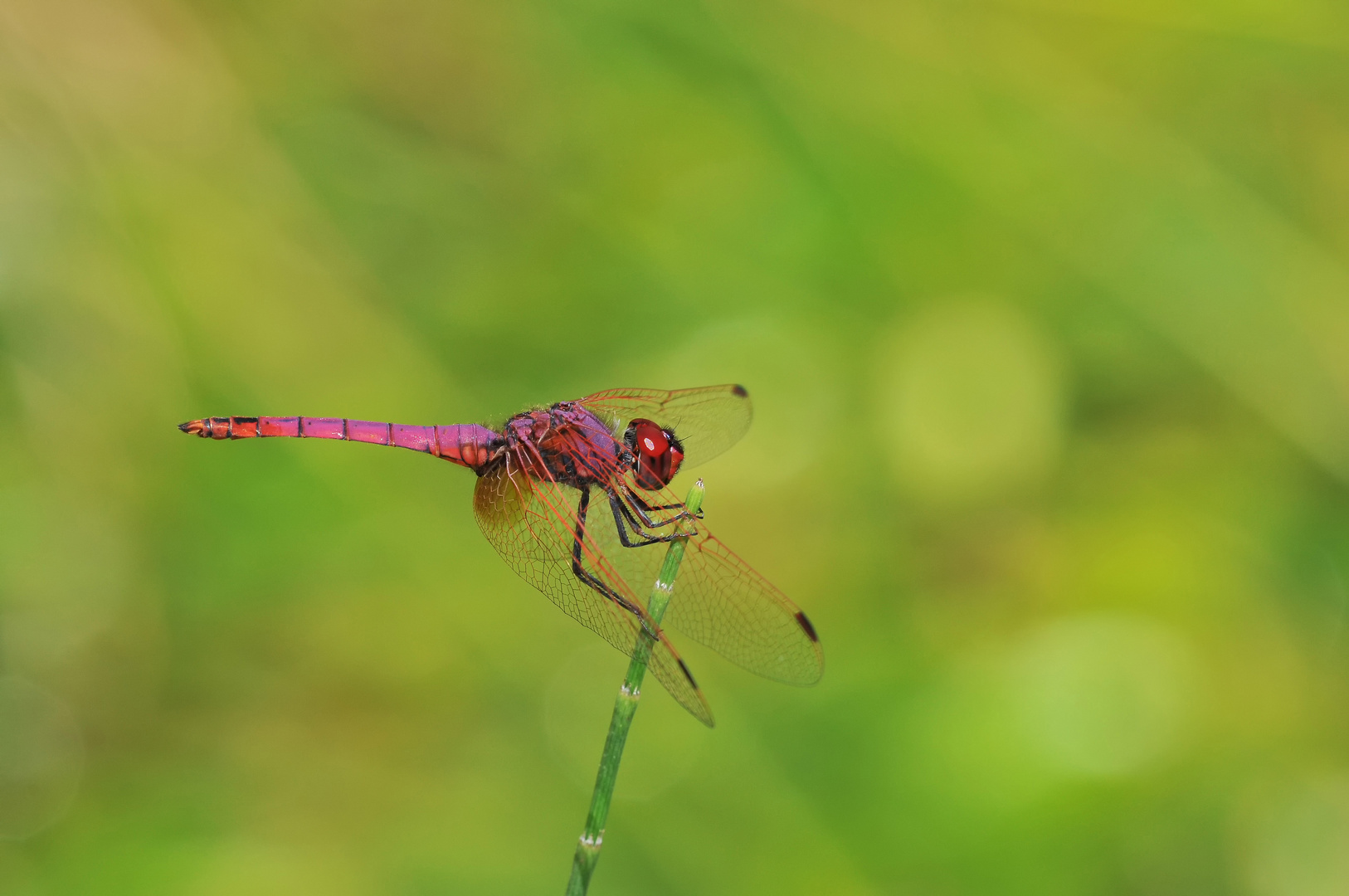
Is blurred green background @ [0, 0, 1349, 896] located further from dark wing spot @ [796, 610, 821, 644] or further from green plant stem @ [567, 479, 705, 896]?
green plant stem @ [567, 479, 705, 896]

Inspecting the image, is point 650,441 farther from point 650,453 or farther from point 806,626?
point 806,626

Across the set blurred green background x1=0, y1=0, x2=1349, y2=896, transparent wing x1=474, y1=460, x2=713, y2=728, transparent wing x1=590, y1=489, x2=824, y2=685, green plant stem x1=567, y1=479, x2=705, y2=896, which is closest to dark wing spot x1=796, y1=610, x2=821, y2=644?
transparent wing x1=590, y1=489, x2=824, y2=685

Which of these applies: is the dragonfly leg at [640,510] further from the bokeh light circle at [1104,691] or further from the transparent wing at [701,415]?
the bokeh light circle at [1104,691]

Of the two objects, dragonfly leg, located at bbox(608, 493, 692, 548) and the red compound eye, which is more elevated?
the red compound eye

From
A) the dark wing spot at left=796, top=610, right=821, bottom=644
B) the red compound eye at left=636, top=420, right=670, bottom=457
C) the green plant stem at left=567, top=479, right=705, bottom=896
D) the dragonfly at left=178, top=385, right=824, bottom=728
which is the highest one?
the red compound eye at left=636, top=420, right=670, bottom=457

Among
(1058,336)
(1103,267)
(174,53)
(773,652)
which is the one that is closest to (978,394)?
(1058,336)

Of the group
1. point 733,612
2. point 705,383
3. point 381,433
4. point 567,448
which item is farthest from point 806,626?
point 705,383

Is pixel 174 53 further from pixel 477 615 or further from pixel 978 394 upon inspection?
pixel 978 394

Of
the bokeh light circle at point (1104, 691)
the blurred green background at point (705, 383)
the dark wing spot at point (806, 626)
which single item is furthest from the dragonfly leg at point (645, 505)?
the bokeh light circle at point (1104, 691)
